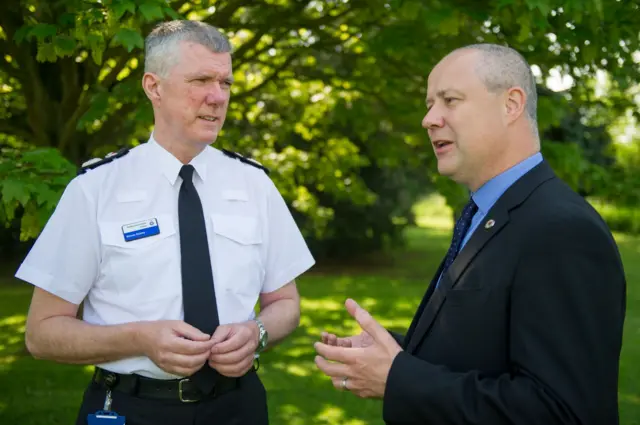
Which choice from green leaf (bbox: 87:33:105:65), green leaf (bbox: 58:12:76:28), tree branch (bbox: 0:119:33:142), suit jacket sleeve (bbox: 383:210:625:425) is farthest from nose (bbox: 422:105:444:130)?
tree branch (bbox: 0:119:33:142)

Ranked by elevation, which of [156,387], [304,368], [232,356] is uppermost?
[232,356]

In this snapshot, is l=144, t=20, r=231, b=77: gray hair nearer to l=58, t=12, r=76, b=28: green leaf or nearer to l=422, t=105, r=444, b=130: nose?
l=422, t=105, r=444, b=130: nose

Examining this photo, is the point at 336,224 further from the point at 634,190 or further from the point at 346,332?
the point at 634,190

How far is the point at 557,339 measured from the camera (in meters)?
1.92

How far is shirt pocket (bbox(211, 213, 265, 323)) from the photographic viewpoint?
2918mm

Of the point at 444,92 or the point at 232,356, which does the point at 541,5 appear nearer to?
the point at 444,92

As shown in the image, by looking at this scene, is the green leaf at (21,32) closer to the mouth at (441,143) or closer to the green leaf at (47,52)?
the green leaf at (47,52)

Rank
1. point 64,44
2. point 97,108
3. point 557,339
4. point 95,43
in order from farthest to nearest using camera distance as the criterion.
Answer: point 97,108
point 64,44
point 95,43
point 557,339

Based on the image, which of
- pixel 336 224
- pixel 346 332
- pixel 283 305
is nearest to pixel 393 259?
pixel 336 224

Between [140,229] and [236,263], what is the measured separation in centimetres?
41

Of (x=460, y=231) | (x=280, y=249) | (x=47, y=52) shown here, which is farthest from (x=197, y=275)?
(x=47, y=52)

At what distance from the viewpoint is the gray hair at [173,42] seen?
290 centimetres

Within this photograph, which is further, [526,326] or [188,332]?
[188,332]

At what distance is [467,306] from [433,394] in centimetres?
27
